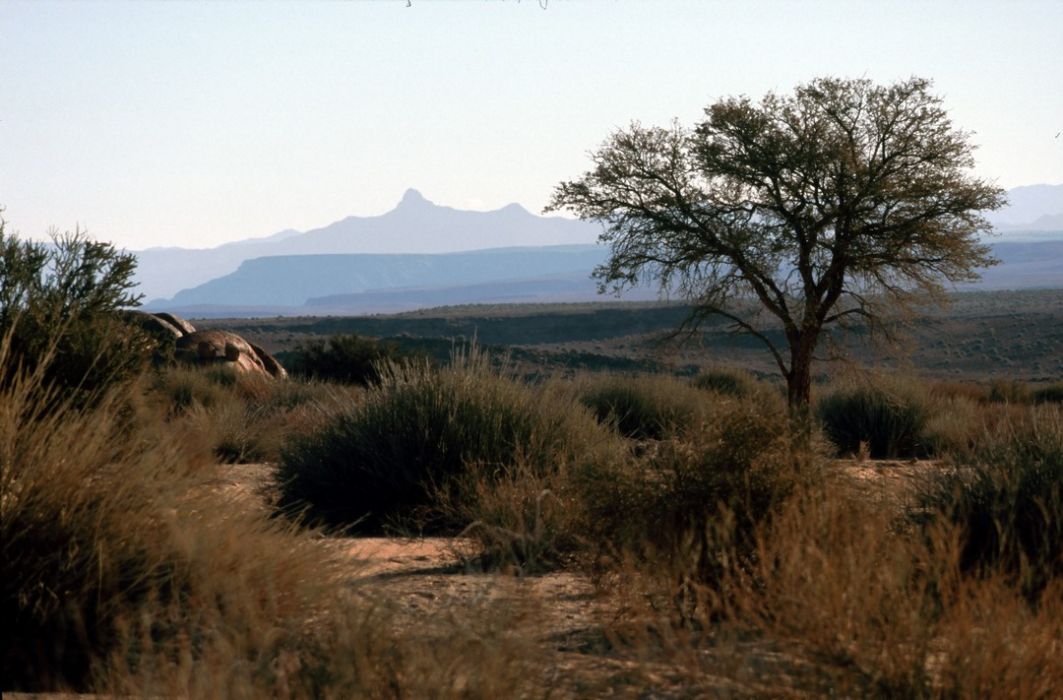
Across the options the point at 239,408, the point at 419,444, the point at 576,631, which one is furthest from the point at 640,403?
the point at 576,631

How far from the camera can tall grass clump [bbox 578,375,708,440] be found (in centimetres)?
1961

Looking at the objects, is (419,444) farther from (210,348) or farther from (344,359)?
(210,348)

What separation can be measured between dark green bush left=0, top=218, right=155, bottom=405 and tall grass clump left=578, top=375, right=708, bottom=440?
24.0 feet

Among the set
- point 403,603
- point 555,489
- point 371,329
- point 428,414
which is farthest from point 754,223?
point 371,329

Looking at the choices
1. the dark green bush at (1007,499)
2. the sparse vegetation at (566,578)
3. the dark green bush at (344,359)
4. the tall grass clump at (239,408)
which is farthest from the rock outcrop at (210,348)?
the dark green bush at (1007,499)

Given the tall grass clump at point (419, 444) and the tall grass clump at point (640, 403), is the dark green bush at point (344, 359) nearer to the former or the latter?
the tall grass clump at point (640, 403)

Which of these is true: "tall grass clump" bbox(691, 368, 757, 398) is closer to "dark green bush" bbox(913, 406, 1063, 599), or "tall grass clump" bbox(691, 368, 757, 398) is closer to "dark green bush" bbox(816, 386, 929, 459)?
"dark green bush" bbox(816, 386, 929, 459)

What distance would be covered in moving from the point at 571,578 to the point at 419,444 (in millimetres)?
3855

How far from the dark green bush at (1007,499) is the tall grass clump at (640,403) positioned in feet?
31.0

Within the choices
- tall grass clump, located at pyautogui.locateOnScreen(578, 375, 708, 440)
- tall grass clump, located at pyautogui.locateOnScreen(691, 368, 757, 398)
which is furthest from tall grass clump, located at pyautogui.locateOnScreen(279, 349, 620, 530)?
tall grass clump, located at pyautogui.locateOnScreen(691, 368, 757, 398)

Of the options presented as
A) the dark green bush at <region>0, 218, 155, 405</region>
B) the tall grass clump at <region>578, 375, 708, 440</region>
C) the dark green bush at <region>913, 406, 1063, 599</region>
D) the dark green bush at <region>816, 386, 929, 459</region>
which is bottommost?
the dark green bush at <region>816, 386, 929, 459</region>

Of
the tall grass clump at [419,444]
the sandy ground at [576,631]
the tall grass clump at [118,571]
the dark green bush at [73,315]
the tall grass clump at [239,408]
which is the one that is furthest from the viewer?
the tall grass clump at [239,408]

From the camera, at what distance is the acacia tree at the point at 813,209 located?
24.0 m

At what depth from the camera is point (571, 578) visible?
7738 mm
